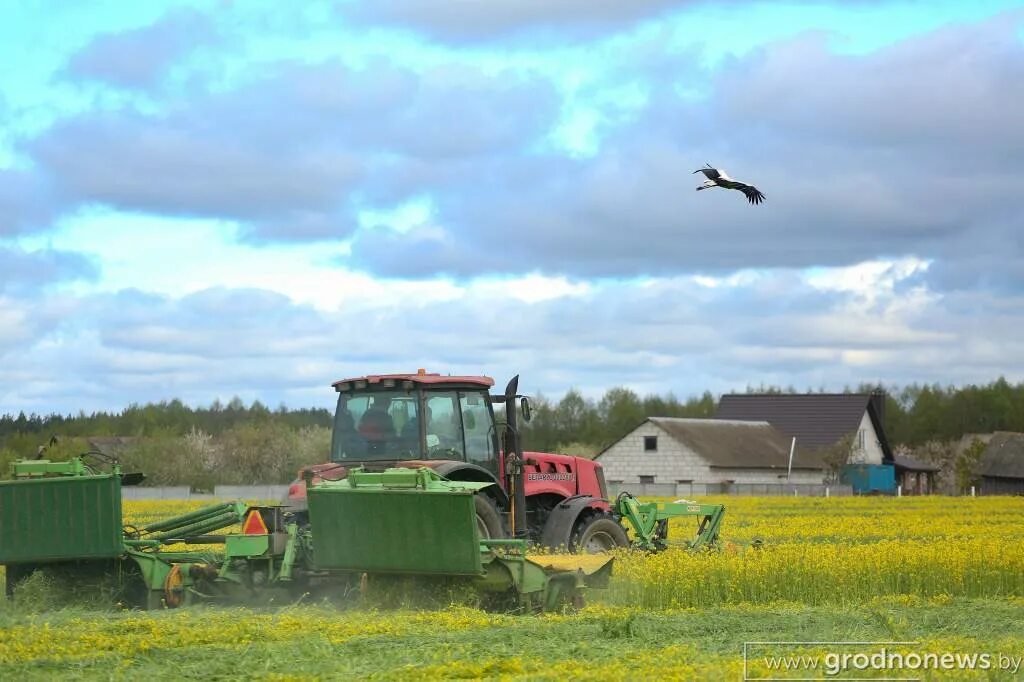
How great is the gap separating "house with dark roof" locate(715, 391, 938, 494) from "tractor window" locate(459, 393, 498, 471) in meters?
A: 68.7

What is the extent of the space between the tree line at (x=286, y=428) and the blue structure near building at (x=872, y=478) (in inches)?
602

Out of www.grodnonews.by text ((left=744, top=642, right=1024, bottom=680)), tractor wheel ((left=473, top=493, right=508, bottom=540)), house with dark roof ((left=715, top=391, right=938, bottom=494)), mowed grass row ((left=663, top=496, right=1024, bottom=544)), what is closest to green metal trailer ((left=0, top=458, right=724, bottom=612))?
tractor wheel ((left=473, top=493, right=508, bottom=540))

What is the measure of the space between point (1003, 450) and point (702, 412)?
45.0 metres

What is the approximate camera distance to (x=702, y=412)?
13138 cm

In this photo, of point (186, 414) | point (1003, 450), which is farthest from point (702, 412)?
point (186, 414)

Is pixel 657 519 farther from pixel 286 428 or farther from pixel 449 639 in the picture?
pixel 286 428

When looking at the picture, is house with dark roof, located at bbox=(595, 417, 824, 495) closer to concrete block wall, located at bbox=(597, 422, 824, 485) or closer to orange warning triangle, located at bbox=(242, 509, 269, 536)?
concrete block wall, located at bbox=(597, 422, 824, 485)

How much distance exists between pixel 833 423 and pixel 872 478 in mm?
9902

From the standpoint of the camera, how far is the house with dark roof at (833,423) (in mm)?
87375

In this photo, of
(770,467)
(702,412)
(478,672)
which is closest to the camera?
(478,672)

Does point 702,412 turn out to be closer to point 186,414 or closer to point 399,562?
point 186,414

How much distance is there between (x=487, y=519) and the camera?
52.1ft

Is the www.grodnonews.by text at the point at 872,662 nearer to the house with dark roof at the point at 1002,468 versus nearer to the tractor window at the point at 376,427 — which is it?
the tractor window at the point at 376,427

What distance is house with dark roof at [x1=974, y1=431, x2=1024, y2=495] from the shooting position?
86500mm
